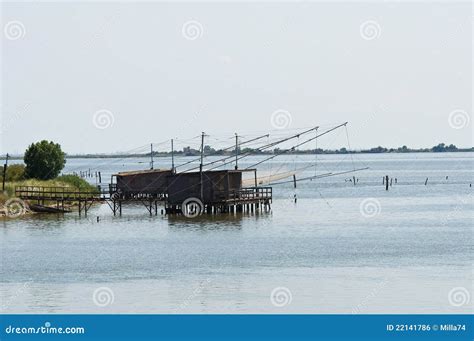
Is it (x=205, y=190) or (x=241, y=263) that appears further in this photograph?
(x=205, y=190)

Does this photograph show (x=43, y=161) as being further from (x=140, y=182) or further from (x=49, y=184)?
(x=140, y=182)

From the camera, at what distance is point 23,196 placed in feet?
230

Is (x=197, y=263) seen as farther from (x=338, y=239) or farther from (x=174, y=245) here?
(x=338, y=239)

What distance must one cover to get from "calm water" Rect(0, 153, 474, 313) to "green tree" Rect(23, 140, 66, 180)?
13566 millimetres

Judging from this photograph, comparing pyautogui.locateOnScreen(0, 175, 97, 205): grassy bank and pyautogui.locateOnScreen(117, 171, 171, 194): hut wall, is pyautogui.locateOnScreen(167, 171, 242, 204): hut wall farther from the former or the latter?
pyautogui.locateOnScreen(0, 175, 97, 205): grassy bank

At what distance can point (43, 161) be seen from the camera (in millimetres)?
81188

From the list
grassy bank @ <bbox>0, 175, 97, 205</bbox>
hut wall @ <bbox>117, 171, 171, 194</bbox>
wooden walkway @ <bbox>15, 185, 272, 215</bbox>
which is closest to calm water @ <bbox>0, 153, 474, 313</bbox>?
wooden walkway @ <bbox>15, 185, 272, 215</bbox>

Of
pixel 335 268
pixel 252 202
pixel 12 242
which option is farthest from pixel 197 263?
pixel 252 202

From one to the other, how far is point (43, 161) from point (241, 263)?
141 feet

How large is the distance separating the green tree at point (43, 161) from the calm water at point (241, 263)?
13566 millimetres

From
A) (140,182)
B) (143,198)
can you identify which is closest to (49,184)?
(140,182)

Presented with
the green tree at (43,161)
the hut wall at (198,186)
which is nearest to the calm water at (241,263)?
the hut wall at (198,186)

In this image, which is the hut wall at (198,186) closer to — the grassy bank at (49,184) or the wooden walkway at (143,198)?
the wooden walkway at (143,198)

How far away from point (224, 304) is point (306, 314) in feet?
9.77
